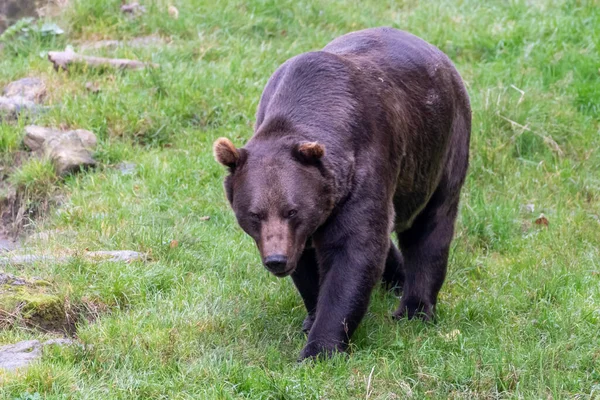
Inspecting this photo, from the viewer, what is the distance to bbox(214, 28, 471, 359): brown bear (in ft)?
16.4

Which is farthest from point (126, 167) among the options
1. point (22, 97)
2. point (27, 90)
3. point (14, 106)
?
point (27, 90)

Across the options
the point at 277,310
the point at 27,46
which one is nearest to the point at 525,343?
the point at 277,310

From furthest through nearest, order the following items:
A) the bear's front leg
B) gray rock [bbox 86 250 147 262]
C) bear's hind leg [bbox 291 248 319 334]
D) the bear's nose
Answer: gray rock [bbox 86 250 147 262] < bear's hind leg [bbox 291 248 319 334] < the bear's front leg < the bear's nose

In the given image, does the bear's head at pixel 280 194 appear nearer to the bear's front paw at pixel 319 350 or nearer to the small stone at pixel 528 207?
the bear's front paw at pixel 319 350

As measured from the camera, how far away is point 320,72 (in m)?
5.44

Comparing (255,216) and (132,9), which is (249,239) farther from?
(132,9)

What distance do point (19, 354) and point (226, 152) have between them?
147 cm

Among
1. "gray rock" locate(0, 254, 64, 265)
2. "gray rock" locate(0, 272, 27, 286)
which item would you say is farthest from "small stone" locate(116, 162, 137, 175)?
"gray rock" locate(0, 272, 27, 286)

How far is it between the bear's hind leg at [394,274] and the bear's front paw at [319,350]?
1.73 metres

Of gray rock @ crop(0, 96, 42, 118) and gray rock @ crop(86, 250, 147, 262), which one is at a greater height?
gray rock @ crop(86, 250, 147, 262)

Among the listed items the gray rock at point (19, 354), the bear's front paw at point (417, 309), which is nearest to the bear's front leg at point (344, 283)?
the bear's front paw at point (417, 309)

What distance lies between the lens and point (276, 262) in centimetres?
484

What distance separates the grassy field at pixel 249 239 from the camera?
4.68 metres

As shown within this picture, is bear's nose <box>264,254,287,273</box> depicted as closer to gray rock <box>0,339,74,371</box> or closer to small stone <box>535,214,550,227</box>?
gray rock <box>0,339,74,371</box>
